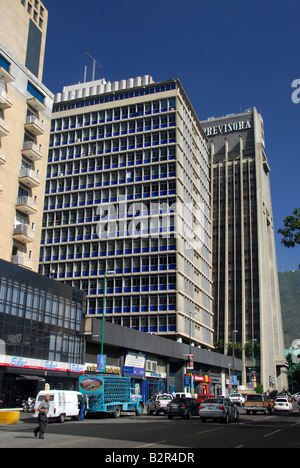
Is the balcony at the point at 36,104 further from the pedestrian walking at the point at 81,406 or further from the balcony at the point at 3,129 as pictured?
the pedestrian walking at the point at 81,406

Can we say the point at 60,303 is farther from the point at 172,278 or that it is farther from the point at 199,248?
the point at 199,248

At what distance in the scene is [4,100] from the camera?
4047 cm

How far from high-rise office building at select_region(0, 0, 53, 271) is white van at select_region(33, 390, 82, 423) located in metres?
15.5

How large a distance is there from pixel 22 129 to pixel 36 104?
3396 mm

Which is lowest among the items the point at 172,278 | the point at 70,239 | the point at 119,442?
the point at 119,442

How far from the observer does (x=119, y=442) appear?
15078 millimetres

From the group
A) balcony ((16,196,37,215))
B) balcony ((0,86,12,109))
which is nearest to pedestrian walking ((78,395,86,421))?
balcony ((16,196,37,215))

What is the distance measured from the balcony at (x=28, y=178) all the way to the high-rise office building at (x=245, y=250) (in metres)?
90.0

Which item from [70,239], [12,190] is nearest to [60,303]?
[12,190]

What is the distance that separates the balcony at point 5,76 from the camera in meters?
40.1

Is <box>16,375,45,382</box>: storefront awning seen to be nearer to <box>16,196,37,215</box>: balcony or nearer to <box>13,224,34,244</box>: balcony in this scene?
<box>13,224,34,244</box>: balcony

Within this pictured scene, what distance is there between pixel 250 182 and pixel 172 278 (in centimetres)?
7780

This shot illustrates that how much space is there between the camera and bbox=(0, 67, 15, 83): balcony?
132ft

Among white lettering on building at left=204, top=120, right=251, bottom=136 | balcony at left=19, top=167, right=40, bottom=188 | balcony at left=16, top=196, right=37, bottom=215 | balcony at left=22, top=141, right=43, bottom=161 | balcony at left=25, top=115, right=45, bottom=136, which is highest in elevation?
white lettering on building at left=204, top=120, right=251, bottom=136
